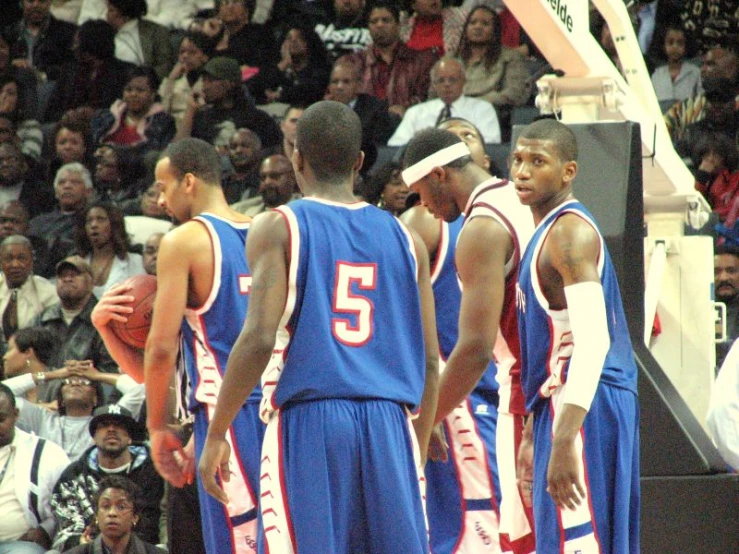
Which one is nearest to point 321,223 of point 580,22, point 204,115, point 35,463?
point 580,22

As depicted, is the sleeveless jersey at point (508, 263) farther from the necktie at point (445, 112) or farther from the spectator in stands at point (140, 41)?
the spectator in stands at point (140, 41)

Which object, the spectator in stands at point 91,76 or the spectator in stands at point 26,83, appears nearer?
the spectator in stands at point 26,83

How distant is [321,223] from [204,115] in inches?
324

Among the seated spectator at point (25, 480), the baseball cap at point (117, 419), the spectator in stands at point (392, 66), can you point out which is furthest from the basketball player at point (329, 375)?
the spectator in stands at point (392, 66)

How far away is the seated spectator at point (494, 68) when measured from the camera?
37.4 feet

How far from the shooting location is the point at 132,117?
41.5ft

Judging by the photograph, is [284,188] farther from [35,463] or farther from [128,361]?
[128,361]

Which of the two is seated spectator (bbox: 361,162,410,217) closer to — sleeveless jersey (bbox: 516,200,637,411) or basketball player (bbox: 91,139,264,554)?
basketball player (bbox: 91,139,264,554)

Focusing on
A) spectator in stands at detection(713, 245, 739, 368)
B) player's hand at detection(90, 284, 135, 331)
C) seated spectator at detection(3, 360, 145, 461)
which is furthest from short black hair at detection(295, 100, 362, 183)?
spectator in stands at detection(713, 245, 739, 368)

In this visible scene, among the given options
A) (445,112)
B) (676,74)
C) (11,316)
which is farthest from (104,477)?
(676,74)

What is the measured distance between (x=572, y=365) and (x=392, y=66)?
824cm

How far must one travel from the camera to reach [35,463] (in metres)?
8.31

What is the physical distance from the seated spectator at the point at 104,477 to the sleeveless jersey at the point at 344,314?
168 inches

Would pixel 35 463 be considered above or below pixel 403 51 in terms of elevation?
below
